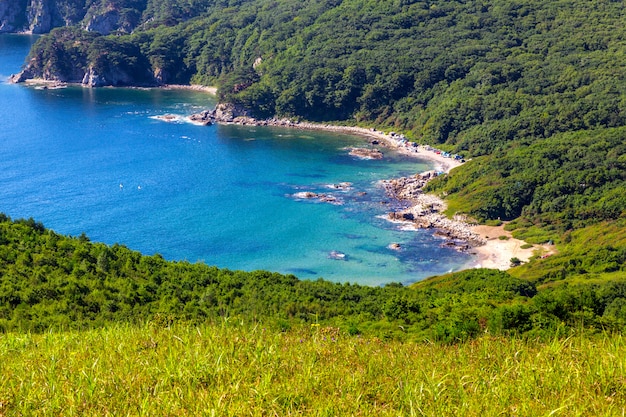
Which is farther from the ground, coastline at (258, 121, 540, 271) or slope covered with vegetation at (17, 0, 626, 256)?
slope covered with vegetation at (17, 0, 626, 256)

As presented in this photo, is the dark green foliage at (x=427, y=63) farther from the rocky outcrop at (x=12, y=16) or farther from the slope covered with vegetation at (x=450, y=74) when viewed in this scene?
the rocky outcrop at (x=12, y=16)

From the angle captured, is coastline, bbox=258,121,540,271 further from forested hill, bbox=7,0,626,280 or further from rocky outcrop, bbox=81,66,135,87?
rocky outcrop, bbox=81,66,135,87

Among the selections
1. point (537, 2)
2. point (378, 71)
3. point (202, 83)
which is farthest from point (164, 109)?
point (537, 2)

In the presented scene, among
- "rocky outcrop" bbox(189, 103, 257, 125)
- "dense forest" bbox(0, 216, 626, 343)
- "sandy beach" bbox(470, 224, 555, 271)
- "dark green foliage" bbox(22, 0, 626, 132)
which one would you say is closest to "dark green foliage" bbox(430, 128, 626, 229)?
"sandy beach" bbox(470, 224, 555, 271)

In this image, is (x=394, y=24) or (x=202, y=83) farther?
(x=202, y=83)

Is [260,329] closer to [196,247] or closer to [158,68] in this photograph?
[196,247]

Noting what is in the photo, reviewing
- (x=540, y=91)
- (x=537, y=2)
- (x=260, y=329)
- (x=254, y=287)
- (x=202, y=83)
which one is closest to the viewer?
(x=260, y=329)
